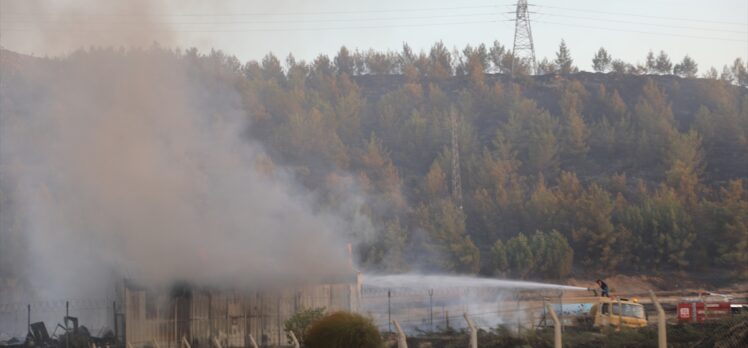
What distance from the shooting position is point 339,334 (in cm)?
1389

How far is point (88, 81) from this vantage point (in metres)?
35.8

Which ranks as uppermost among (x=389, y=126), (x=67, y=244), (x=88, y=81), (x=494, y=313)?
(x=389, y=126)

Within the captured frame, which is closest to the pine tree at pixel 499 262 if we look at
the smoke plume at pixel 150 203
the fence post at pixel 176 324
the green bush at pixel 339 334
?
the smoke plume at pixel 150 203

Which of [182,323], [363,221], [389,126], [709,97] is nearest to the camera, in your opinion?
[182,323]

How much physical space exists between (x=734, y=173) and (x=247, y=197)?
60.9 m

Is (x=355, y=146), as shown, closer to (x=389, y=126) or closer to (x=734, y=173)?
(x=389, y=126)

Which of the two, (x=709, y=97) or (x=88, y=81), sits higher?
(x=709, y=97)

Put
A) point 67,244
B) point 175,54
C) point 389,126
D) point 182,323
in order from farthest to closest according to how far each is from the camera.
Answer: point 389,126 → point 67,244 → point 175,54 → point 182,323

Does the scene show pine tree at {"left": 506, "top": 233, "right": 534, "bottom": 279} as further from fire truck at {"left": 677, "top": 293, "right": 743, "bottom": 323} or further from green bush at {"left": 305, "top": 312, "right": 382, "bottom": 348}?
green bush at {"left": 305, "top": 312, "right": 382, "bottom": 348}

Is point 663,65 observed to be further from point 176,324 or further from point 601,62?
point 176,324

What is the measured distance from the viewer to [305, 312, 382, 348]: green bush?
13883 millimetres

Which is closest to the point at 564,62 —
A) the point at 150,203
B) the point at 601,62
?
the point at 601,62

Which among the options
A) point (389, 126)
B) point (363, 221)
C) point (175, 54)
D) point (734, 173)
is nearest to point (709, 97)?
point (734, 173)

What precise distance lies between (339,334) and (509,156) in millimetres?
83704
